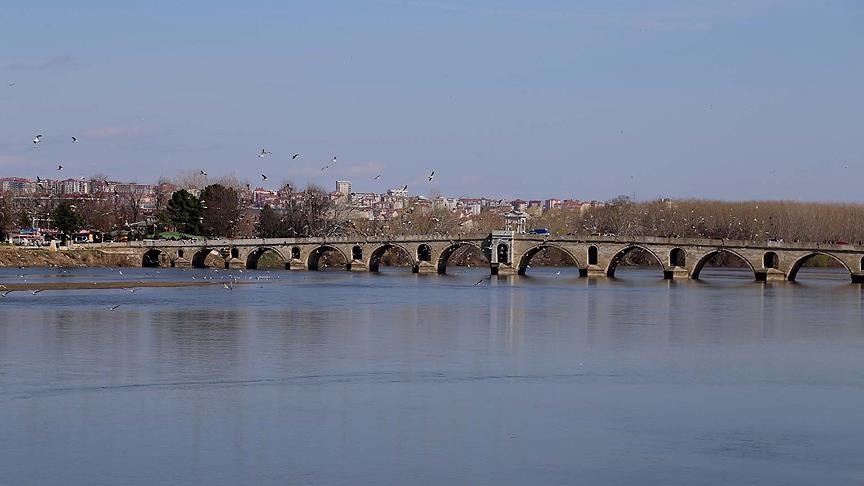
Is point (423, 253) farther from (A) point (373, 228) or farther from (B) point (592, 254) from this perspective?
(A) point (373, 228)

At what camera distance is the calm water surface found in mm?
20297

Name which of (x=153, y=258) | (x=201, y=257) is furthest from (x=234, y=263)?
(x=153, y=258)

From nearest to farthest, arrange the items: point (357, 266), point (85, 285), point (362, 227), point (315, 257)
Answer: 1. point (85, 285)
2. point (357, 266)
3. point (315, 257)
4. point (362, 227)

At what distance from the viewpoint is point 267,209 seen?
369 ft

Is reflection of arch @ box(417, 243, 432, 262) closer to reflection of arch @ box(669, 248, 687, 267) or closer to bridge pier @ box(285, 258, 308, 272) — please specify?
bridge pier @ box(285, 258, 308, 272)

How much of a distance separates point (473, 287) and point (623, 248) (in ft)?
56.1

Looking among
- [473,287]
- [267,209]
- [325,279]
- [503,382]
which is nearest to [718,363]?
[503,382]

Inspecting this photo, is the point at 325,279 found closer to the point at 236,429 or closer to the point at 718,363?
the point at 718,363

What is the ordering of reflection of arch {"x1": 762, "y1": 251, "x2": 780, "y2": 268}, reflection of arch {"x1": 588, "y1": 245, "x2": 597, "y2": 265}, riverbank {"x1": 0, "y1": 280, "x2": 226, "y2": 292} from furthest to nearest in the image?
A: 1. reflection of arch {"x1": 588, "y1": 245, "x2": 597, "y2": 265}
2. reflection of arch {"x1": 762, "y1": 251, "x2": 780, "y2": 268}
3. riverbank {"x1": 0, "y1": 280, "x2": 226, "y2": 292}

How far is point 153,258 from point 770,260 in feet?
143

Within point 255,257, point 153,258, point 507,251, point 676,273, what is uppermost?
point 507,251

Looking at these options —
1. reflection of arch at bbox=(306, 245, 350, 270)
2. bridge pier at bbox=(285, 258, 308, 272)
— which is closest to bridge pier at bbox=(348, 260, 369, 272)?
reflection of arch at bbox=(306, 245, 350, 270)

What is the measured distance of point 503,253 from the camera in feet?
290

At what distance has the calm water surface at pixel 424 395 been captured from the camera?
66.6 feet
